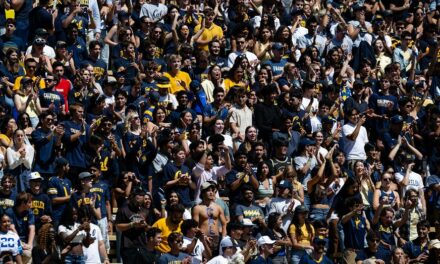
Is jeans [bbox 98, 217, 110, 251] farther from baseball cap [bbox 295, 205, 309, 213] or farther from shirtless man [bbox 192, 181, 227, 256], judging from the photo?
baseball cap [bbox 295, 205, 309, 213]

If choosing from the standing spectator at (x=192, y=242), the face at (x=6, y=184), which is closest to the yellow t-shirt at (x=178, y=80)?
the standing spectator at (x=192, y=242)

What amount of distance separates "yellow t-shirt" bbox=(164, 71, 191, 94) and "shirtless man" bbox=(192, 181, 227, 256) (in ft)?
12.4

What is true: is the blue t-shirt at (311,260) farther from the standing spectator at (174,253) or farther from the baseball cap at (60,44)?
the baseball cap at (60,44)

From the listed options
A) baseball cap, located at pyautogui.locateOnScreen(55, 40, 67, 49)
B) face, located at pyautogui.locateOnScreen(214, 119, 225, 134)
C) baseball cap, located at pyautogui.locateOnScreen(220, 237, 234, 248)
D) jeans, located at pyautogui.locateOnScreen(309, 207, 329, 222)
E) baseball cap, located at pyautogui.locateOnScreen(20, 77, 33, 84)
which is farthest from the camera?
baseball cap, located at pyautogui.locateOnScreen(55, 40, 67, 49)

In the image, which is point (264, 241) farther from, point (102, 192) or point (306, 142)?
point (306, 142)

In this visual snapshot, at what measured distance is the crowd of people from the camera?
2191cm

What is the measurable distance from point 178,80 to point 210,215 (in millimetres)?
4314

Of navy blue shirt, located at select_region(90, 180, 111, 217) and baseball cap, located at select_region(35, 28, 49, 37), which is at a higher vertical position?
baseball cap, located at select_region(35, 28, 49, 37)

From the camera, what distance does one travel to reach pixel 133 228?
21734 millimetres

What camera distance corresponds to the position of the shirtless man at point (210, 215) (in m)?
22.3

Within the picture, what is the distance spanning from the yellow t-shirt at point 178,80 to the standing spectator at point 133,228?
4.11 metres

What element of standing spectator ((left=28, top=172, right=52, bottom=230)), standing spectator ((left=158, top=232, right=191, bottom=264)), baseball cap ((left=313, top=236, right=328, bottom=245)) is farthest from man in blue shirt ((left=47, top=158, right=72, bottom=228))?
baseball cap ((left=313, top=236, right=328, bottom=245))

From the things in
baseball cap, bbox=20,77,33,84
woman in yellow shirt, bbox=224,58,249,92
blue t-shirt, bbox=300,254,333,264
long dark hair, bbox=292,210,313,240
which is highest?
woman in yellow shirt, bbox=224,58,249,92

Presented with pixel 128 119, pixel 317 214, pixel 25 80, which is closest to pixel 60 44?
pixel 25 80
